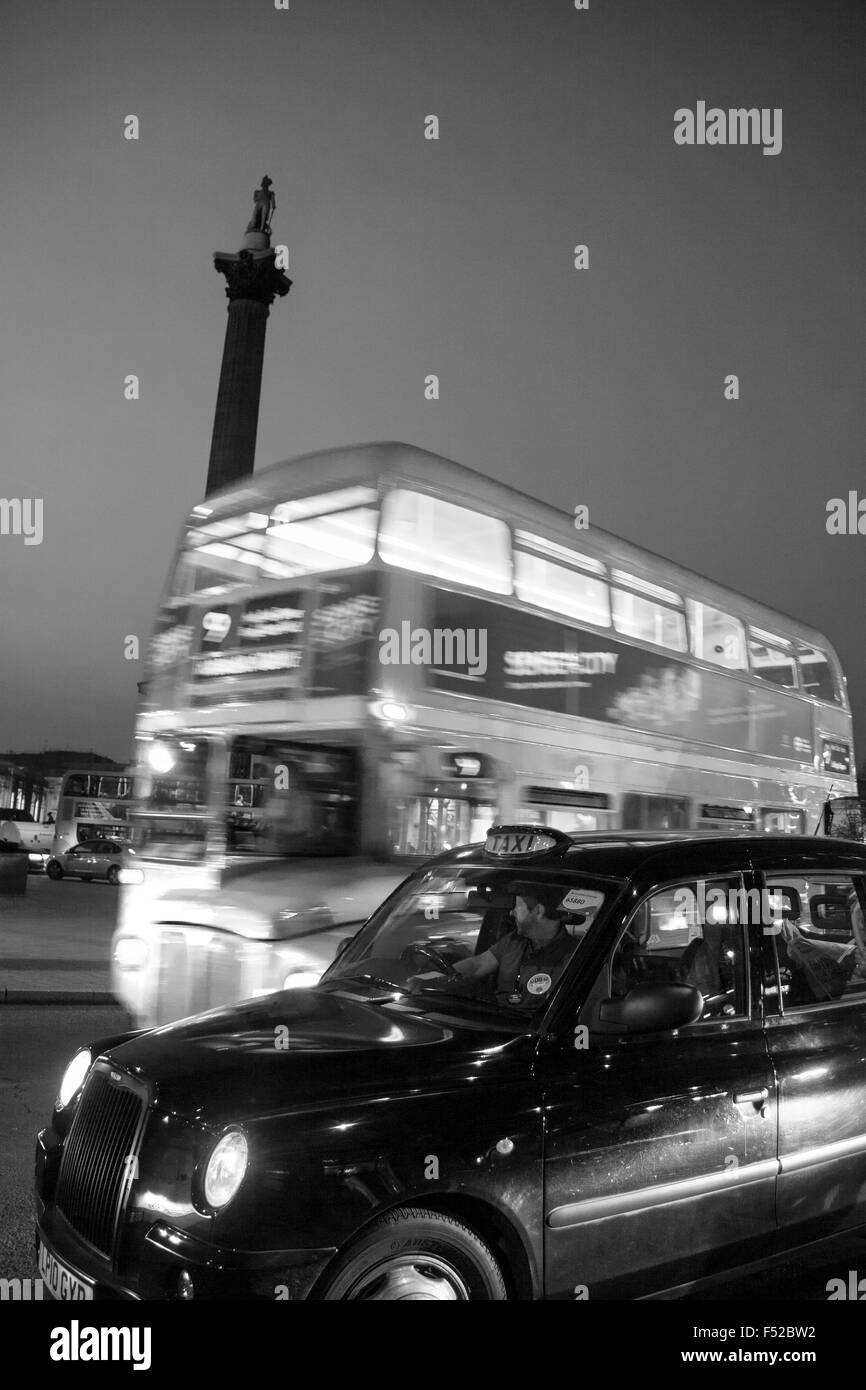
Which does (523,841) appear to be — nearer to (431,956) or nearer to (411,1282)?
(431,956)

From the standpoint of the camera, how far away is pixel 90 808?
130 feet

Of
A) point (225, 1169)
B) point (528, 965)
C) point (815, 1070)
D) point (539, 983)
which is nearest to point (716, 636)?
point (815, 1070)

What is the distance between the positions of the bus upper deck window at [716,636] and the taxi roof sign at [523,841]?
7.13 metres

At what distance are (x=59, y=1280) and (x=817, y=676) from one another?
1211cm

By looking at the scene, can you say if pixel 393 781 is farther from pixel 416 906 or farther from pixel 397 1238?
pixel 397 1238

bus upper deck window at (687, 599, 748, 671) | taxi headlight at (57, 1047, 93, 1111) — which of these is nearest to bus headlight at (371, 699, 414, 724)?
taxi headlight at (57, 1047, 93, 1111)

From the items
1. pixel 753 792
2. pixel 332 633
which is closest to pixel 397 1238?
pixel 332 633

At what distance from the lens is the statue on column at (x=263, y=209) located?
45656 mm

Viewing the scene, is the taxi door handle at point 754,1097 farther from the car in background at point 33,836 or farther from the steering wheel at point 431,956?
the car in background at point 33,836

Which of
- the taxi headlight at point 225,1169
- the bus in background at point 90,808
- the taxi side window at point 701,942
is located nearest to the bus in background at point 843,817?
the taxi side window at point 701,942

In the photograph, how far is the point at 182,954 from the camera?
7684mm

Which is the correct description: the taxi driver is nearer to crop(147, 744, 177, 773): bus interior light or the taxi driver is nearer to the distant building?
crop(147, 744, 177, 773): bus interior light

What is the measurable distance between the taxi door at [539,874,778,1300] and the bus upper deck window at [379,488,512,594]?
14.7 feet

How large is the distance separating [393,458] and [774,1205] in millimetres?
5658
